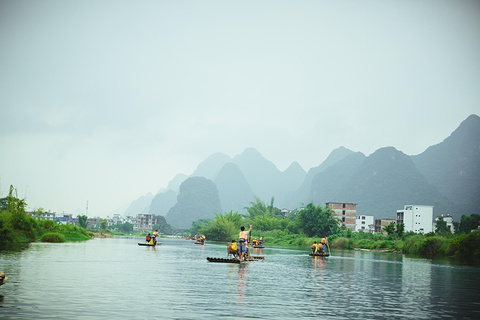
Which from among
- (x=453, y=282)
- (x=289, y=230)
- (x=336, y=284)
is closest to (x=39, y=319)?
(x=336, y=284)

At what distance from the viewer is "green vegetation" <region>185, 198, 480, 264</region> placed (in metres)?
48.3

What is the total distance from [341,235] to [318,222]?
4892 mm

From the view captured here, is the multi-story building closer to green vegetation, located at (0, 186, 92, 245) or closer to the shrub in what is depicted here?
green vegetation, located at (0, 186, 92, 245)

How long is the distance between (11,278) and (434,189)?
642 ft

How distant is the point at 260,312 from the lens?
11797 millimetres

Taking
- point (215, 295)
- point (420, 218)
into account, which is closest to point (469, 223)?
point (420, 218)

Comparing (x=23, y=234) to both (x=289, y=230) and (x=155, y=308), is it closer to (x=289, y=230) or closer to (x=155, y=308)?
(x=155, y=308)

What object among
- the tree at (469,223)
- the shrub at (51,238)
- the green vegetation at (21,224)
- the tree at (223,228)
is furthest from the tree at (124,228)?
the shrub at (51,238)

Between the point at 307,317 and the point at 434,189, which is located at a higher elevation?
the point at 434,189

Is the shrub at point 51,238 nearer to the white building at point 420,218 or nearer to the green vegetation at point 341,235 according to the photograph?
the green vegetation at point 341,235

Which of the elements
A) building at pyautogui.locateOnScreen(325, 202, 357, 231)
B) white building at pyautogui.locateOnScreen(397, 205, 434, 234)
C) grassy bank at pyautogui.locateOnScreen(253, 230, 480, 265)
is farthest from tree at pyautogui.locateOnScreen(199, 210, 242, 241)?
white building at pyautogui.locateOnScreen(397, 205, 434, 234)

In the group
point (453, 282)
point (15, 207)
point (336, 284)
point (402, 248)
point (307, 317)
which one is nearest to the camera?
point (307, 317)

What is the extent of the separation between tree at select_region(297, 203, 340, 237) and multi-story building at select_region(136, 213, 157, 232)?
114m

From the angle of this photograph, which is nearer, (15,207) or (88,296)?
(88,296)
